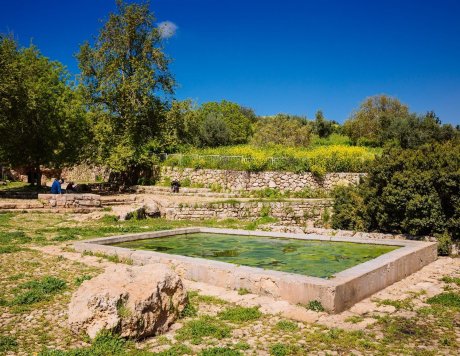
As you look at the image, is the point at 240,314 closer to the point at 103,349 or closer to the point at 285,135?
the point at 103,349

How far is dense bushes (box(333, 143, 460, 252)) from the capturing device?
1116 cm

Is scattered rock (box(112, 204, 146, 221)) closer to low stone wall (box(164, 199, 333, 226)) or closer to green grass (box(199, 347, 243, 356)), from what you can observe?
low stone wall (box(164, 199, 333, 226))

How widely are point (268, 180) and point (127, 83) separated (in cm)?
1336

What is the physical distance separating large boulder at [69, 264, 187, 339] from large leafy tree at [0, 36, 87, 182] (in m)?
21.1

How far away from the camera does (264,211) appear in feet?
64.5

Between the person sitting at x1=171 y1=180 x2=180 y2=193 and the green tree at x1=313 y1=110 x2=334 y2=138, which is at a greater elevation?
the green tree at x1=313 y1=110 x2=334 y2=138

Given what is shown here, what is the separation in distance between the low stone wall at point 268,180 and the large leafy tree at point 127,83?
18.6ft

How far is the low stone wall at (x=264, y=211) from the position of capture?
19.3m

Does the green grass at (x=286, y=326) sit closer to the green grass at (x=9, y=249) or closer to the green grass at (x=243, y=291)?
the green grass at (x=243, y=291)

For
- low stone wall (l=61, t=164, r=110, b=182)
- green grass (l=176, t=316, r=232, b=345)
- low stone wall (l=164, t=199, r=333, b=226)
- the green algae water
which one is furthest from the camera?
low stone wall (l=61, t=164, r=110, b=182)

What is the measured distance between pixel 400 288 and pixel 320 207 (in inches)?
506

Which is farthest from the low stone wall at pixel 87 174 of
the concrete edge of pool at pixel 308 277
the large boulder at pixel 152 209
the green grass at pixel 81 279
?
the green grass at pixel 81 279

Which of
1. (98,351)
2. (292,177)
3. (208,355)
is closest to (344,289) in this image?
(208,355)

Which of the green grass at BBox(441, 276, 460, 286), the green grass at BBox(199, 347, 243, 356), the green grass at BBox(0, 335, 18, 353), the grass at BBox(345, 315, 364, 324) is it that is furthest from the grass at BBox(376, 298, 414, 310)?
the green grass at BBox(0, 335, 18, 353)
